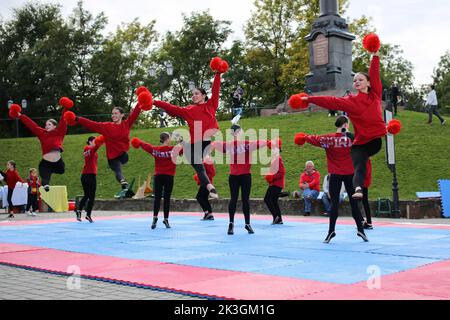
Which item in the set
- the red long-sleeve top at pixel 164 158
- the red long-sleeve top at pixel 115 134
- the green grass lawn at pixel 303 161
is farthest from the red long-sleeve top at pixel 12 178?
the red long-sleeve top at pixel 115 134

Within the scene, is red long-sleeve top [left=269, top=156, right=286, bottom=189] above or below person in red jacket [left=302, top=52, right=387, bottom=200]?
below

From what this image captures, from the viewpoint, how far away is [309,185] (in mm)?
15430

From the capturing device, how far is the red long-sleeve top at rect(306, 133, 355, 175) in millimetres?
8711

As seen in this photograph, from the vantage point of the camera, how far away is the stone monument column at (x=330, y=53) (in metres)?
29.7

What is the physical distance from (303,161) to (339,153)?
42.2 ft

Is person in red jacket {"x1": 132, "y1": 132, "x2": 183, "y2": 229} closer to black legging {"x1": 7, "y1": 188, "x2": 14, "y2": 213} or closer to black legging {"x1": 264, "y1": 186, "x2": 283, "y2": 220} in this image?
black legging {"x1": 264, "y1": 186, "x2": 283, "y2": 220}

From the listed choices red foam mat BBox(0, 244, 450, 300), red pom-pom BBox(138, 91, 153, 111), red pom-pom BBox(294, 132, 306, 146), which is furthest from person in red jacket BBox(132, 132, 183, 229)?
red foam mat BBox(0, 244, 450, 300)

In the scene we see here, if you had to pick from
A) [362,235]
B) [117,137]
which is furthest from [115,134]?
[362,235]

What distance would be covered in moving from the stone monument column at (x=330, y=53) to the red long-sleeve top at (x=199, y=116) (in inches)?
801

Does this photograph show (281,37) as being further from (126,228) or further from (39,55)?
(126,228)

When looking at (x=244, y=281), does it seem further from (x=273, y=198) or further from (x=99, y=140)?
(x=273, y=198)

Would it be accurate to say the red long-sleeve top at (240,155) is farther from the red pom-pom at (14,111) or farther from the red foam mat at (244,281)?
the red pom-pom at (14,111)

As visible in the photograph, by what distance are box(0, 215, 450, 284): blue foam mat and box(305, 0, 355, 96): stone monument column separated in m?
18.1

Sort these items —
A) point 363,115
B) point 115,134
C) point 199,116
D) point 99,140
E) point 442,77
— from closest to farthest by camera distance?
1. point 363,115
2. point 199,116
3. point 115,134
4. point 99,140
5. point 442,77
